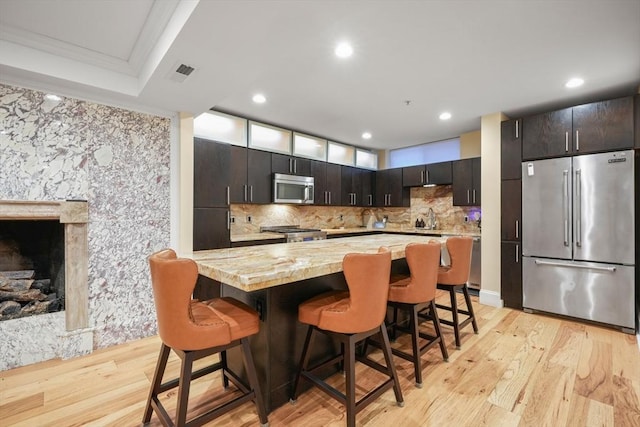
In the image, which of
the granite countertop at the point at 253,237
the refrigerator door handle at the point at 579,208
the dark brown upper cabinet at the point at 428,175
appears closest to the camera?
the refrigerator door handle at the point at 579,208

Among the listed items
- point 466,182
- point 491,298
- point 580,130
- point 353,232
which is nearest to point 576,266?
point 491,298

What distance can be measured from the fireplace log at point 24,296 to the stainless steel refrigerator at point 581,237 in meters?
5.11

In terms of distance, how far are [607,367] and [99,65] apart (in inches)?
192

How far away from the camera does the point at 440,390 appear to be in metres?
2.04

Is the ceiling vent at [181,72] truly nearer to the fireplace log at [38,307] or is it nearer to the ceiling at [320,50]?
the ceiling at [320,50]

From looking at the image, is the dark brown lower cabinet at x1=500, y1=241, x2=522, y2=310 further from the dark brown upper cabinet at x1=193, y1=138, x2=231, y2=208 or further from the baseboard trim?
the dark brown upper cabinet at x1=193, y1=138, x2=231, y2=208

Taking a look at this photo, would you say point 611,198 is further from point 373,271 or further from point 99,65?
point 99,65

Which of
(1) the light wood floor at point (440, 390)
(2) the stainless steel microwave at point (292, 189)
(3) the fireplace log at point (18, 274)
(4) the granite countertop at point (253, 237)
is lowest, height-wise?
(1) the light wood floor at point (440, 390)

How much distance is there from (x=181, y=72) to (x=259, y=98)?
4.04ft

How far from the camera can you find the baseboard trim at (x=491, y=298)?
12.5 ft

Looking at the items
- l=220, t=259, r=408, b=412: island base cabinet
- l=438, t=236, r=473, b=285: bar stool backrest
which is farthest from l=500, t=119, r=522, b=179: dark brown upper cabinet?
l=220, t=259, r=408, b=412: island base cabinet

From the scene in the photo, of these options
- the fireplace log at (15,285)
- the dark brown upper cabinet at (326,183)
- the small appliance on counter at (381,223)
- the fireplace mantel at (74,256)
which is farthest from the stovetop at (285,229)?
the fireplace log at (15,285)

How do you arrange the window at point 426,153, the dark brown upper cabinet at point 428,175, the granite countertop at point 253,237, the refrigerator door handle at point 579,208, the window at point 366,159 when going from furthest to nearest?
1. the window at point 366,159
2. the window at point 426,153
3. the dark brown upper cabinet at point 428,175
4. the granite countertop at point 253,237
5. the refrigerator door handle at point 579,208

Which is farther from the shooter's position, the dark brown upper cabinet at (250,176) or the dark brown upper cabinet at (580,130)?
the dark brown upper cabinet at (250,176)
